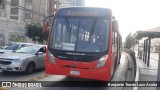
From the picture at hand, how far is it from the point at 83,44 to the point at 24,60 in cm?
388

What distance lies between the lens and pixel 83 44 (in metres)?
9.19

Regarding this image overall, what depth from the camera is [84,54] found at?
29.6ft

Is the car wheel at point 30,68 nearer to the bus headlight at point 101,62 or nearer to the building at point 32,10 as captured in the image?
the bus headlight at point 101,62

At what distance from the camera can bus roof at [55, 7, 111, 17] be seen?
30.8 ft

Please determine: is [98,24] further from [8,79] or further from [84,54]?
[8,79]

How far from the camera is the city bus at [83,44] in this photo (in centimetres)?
898

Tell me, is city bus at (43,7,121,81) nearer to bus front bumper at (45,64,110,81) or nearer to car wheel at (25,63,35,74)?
bus front bumper at (45,64,110,81)

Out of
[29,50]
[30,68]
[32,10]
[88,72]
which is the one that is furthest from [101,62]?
[32,10]

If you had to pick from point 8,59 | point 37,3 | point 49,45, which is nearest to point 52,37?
point 49,45

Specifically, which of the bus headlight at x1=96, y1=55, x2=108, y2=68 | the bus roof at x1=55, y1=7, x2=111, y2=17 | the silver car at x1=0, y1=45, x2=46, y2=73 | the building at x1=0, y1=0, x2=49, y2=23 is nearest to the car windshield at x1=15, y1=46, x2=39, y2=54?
the silver car at x1=0, y1=45, x2=46, y2=73

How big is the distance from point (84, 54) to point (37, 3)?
59.8 meters

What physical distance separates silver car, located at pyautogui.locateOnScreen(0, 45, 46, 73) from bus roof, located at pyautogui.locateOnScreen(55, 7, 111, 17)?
3.42 m

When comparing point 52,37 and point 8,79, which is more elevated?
point 52,37

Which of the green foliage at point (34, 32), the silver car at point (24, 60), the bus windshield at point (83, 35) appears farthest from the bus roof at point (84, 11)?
the green foliage at point (34, 32)
